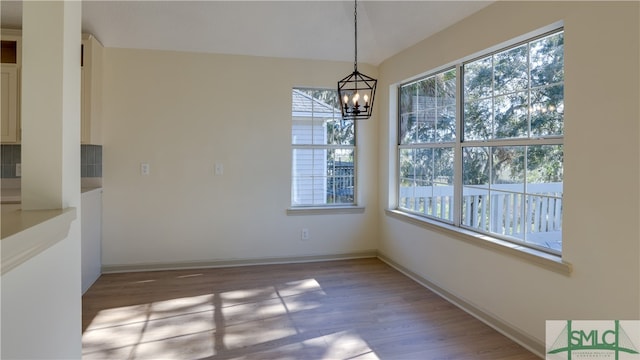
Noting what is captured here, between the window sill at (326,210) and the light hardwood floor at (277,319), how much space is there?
0.76 m

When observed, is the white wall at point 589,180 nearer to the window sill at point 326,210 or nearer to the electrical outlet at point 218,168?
the window sill at point 326,210

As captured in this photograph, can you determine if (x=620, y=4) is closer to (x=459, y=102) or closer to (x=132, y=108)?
(x=459, y=102)

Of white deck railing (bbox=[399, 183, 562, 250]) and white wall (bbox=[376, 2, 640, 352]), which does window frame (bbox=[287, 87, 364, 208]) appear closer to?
white deck railing (bbox=[399, 183, 562, 250])

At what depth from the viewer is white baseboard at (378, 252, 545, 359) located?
7.77 feet

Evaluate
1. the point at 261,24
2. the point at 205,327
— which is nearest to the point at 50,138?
the point at 205,327

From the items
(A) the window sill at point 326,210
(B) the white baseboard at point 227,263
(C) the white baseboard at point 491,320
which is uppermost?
(A) the window sill at point 326,210

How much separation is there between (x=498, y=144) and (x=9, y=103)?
13.9 feet

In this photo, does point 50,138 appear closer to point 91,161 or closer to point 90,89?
point 90,89

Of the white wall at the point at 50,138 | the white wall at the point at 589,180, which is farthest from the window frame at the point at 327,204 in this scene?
the white wall at the point at 50,138

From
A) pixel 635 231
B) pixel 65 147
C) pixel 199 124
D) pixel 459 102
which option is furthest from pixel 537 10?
pixel 199 124

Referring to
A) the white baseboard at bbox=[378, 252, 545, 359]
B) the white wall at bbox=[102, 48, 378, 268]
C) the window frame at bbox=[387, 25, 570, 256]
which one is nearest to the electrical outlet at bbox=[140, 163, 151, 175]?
the white wall at bbox=[102, 48, 378, 268]

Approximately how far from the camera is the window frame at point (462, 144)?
7.97 ft

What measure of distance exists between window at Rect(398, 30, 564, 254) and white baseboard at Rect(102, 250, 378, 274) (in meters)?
1.15

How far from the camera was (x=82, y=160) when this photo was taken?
374 centimetres
